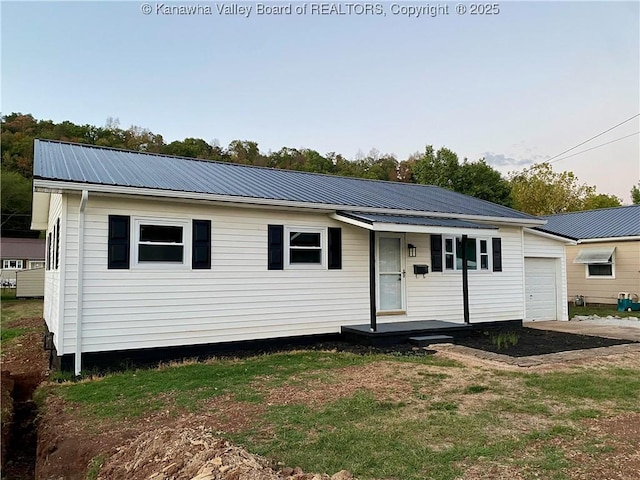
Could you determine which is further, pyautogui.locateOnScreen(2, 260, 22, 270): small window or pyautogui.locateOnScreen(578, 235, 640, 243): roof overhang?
pyautogui.locateOnScreen(2, 260, 22, 270): small window

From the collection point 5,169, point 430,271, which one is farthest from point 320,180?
point 5,169

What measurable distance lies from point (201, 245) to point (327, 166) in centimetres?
3040

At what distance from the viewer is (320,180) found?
12.5m

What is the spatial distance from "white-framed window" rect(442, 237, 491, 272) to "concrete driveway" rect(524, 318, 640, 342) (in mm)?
2470

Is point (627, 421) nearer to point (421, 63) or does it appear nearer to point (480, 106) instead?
point (421, 63)

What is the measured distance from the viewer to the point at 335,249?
966 centimetres

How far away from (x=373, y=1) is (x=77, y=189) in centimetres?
720

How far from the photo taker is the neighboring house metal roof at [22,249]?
121ft

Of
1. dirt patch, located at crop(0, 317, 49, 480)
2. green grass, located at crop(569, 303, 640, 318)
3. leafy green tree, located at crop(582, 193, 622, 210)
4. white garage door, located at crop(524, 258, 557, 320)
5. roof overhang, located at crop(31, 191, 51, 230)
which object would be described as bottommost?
dirt patch, located at crop(0, 317, 49, 480)

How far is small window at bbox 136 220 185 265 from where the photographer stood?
7660 mm

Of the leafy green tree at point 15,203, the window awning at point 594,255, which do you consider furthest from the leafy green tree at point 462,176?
the leafy green tree at point 15,203

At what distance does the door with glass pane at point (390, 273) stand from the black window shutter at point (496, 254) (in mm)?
3007

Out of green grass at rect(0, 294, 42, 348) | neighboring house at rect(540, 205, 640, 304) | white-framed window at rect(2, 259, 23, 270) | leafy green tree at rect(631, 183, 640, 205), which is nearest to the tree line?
white-framed window at rect(2, 259, 23, 270)

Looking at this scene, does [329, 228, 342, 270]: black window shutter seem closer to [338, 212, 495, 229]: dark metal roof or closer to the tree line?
[338, 212, 495, 229]: dark metal roof
